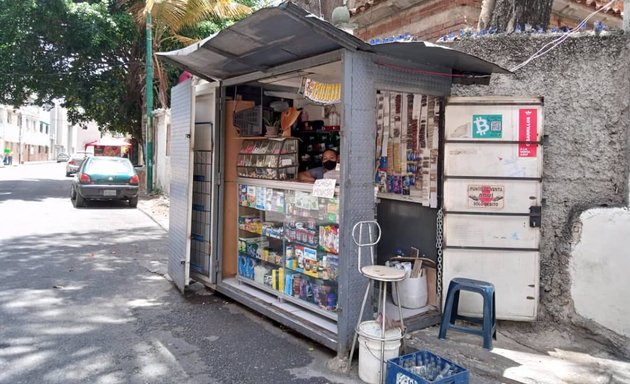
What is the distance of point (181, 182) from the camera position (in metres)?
6.15

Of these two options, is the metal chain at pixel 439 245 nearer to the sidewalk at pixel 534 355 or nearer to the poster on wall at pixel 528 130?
the sidewalk at pixel 534 355

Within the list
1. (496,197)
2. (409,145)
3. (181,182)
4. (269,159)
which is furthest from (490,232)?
(181,182)

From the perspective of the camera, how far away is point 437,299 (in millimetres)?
5172

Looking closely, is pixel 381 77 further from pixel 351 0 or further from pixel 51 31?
pixel 51 31

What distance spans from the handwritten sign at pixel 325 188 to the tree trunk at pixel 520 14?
3056 mm

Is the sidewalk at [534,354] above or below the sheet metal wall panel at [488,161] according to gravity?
below

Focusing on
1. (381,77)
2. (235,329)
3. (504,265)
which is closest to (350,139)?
(381,77)

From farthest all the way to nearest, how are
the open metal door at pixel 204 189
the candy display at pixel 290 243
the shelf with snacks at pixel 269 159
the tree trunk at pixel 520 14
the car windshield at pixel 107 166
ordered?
1. the car windshield at pixel 107 166
2. the open metal door at pixel 204 189
3. the tree trunk at pixel 520 14
4. the shelf with snacks at pixel 269 159
5. the candy display at pixel 290 243

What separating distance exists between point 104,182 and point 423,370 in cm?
1317

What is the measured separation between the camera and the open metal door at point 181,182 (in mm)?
5906

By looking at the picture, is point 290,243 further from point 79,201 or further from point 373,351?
point 79,201

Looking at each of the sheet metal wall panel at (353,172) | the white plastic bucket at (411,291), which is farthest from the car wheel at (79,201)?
the sheet metal wall panel at (353,172)

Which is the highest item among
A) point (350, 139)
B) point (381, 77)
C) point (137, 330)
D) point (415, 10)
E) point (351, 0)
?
point (351, 0)

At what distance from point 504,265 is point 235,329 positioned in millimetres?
2664
